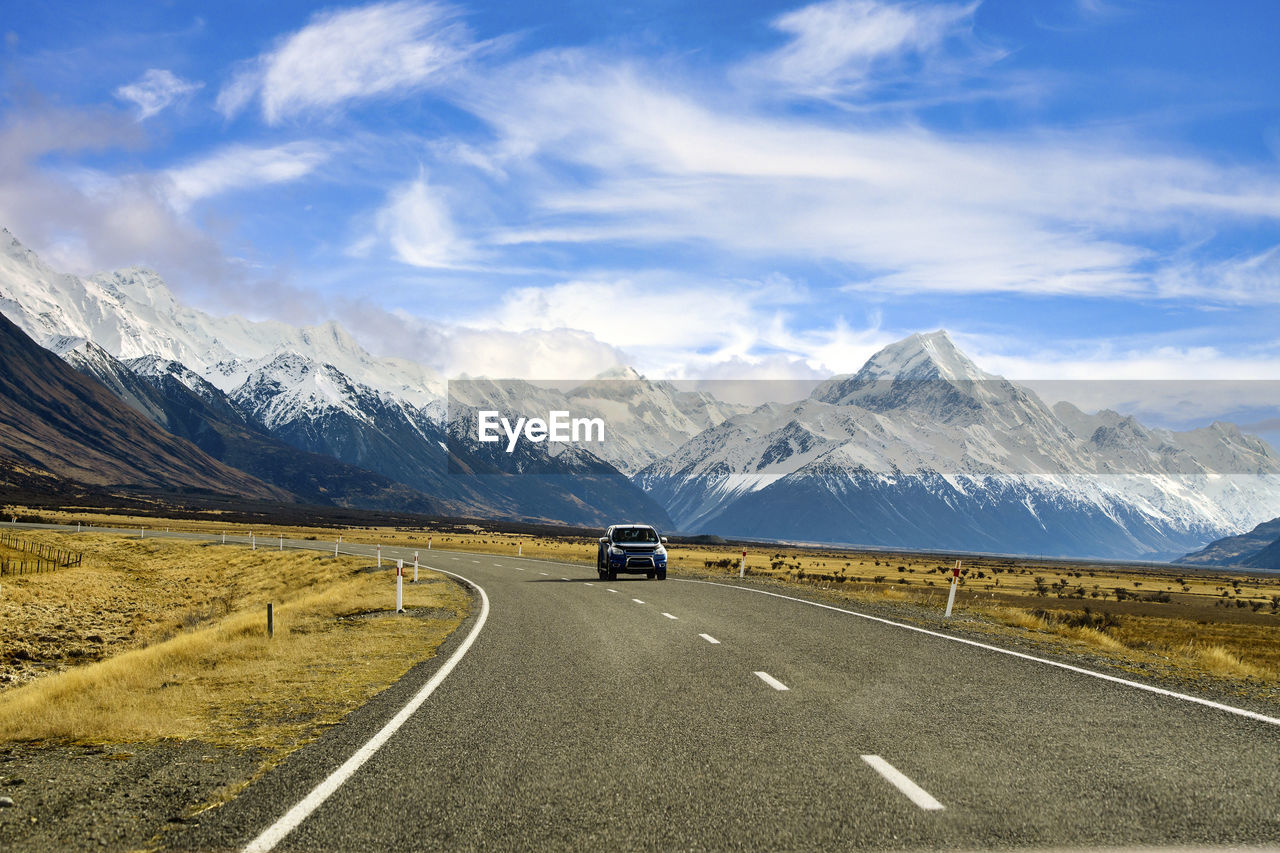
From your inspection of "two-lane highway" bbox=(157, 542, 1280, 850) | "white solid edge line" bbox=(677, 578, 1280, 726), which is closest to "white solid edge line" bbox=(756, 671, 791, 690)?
"two-lane highway" bbox=(157, 542, 1280, 850)

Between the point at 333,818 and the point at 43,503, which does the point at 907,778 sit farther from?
the point at 43,503

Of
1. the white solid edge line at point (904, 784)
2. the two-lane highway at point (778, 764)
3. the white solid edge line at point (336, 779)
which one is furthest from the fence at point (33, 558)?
the white solid edge line at point (904, 784)

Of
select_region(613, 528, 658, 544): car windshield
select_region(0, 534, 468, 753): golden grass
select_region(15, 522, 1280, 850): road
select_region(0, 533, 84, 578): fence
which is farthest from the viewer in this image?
select_region(0, 533, 84, 578): fence

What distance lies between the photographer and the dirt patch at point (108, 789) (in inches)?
252

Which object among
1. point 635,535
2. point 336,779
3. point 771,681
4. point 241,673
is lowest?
point 241,673

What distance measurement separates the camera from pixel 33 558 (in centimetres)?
5212

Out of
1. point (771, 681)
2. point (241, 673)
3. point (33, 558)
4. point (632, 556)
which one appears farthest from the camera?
point (33, 558)

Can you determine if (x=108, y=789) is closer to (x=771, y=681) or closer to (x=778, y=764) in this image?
(x=778, y=764)

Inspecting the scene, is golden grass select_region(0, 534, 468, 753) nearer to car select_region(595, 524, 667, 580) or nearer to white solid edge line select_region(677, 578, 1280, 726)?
car select_region(595, 524, 667, 580)

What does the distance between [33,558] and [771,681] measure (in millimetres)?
51217

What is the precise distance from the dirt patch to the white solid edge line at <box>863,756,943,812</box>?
4.77 m

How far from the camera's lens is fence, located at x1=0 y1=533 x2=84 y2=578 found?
158ft

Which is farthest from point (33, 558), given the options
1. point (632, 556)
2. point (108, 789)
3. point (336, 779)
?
point (336, 779)

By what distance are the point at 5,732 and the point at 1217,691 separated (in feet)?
43.9
